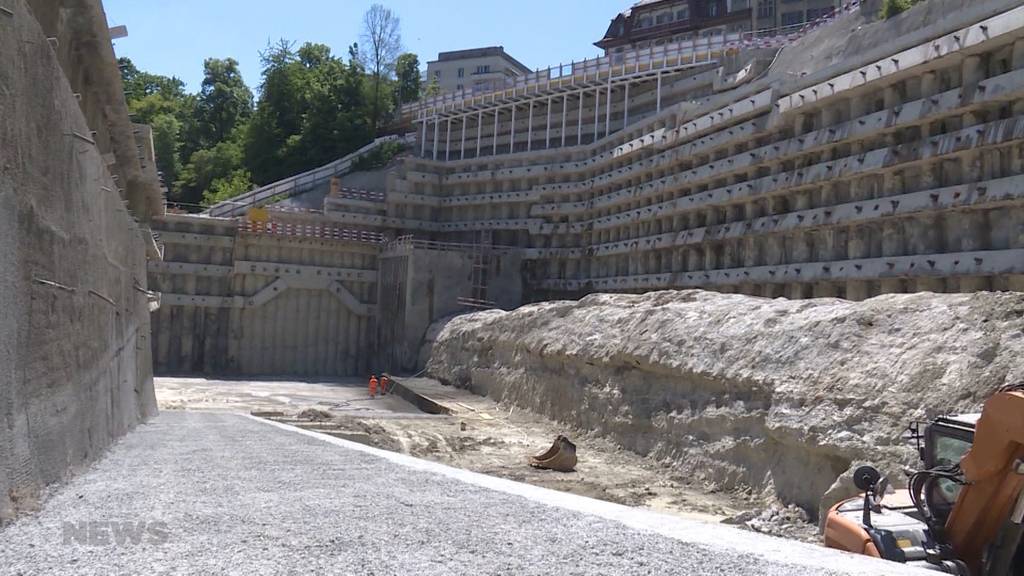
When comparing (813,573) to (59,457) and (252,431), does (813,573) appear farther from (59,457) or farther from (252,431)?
(252,431)

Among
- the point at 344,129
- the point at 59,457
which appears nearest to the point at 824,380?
the point at 59,457

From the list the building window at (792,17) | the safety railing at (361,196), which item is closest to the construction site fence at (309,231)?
the safety railing at (361,196)

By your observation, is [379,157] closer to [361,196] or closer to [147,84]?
[361,196]

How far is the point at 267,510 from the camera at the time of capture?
21.1 ft

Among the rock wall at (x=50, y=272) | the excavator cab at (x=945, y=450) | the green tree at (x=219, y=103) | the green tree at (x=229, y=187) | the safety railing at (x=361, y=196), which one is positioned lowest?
the excavator cab at (x=945, y=450)

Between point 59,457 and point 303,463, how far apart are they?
265 centimetres

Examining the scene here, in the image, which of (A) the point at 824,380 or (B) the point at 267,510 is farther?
(A) the point at 824,380

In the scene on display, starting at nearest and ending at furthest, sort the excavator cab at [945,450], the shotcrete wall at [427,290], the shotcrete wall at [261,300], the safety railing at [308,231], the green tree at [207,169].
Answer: the excavator cab at [945,450] < the shotcrete wall at [427,290] < the shotcrete wall at [261,300] < the safety railing at [308,231] < the green tree at [207,169]

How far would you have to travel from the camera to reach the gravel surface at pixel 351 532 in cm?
499

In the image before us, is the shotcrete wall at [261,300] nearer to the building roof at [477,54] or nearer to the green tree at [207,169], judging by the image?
the green tree at [207,169]

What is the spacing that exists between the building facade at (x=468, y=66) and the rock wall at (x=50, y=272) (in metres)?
74.7

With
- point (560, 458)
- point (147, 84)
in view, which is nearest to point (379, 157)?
point (147, 84)

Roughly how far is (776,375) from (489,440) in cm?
804

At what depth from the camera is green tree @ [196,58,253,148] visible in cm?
6688
